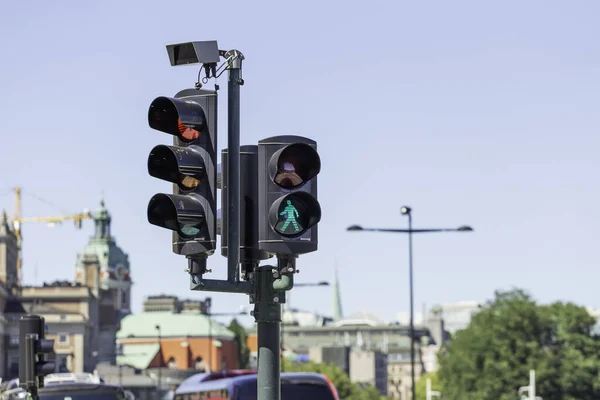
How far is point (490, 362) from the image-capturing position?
13600 centimetres

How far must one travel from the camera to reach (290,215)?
32.9ft

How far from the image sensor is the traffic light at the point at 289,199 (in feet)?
32.9

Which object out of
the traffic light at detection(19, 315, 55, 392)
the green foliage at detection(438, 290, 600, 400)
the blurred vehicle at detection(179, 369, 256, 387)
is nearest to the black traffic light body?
the traffic light at detection(19, 315, 55, 392)

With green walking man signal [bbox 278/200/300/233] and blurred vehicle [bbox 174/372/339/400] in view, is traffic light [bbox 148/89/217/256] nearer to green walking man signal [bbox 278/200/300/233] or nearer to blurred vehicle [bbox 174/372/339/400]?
green walking man signal [bbox 278/200/300/233]

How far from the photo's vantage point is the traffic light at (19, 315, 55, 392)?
19.0 metres

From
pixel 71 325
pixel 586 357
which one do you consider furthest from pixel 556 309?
pixel 71 325

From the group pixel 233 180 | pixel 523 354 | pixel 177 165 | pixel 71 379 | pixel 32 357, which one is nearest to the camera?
pixel 177 165

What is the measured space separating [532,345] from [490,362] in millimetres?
4948

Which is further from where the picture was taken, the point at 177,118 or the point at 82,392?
the point at 82,392

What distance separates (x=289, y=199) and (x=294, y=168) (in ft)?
0.70

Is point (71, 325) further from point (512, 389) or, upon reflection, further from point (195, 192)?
point (195, 192)

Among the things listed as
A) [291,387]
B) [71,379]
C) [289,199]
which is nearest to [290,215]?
[289,199]

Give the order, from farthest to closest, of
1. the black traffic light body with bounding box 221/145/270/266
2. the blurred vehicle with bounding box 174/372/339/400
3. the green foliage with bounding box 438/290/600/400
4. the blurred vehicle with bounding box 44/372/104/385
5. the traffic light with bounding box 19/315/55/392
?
the green foliage with bounding box 438/290/600/400
the blurred vehicle with bounding box 174/372/339/400
the blurred vehicle with bounding box 44/372/104/385
the traffic light with bounding box 19/315/55/392
the black traffic light body with bounding box 221/145/270/266

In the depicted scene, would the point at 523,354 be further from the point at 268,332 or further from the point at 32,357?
the point at 268,332
